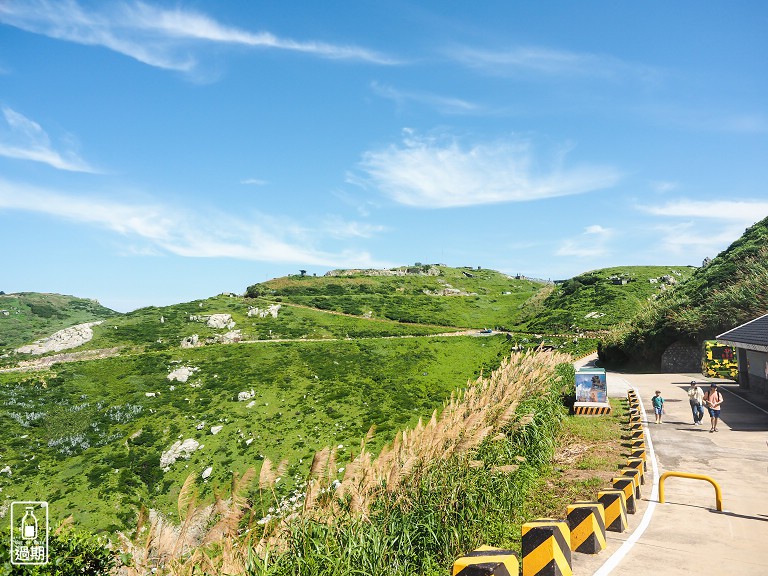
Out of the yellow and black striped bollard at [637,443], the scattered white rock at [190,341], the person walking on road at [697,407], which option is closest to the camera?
the yellow and black striped bollard at [637,443]

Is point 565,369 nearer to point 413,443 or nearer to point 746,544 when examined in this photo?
point 746,544

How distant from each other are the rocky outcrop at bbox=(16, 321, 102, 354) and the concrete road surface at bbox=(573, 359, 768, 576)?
64692 mm

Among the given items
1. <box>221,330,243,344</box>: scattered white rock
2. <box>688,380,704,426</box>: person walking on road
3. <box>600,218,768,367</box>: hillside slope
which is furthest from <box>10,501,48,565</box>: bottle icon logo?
<box>221,330,243,344</box>: scattered white rock

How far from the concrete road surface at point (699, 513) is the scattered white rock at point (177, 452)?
27887 mm

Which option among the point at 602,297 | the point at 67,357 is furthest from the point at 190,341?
the point at 602,297

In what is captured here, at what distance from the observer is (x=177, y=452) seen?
104ft

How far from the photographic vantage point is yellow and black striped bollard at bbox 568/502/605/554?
7.45 meters

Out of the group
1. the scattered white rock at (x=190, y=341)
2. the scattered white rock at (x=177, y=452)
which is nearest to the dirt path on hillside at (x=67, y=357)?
the scattered white rock at (x=190, y=341)

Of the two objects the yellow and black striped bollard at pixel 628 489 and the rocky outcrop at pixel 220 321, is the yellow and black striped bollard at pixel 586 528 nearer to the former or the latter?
the yellow and black striped bollard at pixel 628 489

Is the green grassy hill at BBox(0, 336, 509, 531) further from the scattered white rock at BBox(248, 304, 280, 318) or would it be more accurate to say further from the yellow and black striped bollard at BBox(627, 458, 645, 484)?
the scattered white rock at BBox(248, 304, 280, 318)

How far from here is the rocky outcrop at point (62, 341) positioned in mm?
58500

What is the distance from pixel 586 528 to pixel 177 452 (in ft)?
100

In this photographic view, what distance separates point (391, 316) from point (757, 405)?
64791mm

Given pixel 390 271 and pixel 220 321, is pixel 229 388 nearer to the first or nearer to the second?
pixel 220 321
